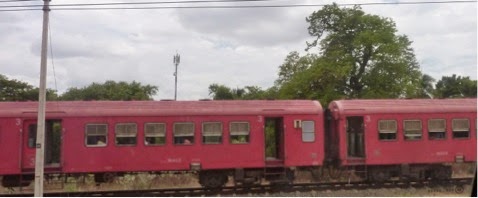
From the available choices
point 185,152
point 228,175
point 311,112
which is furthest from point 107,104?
point 311,112

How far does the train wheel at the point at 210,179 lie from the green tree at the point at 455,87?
762 centimetres

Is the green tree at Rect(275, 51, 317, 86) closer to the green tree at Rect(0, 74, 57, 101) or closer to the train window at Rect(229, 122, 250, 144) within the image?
the train window at Rect(229, 122, 250, 144)

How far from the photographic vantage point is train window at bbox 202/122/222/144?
12.6 metres

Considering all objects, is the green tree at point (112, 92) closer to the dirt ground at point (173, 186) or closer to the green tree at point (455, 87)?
the dirt ground at point (173, 186)

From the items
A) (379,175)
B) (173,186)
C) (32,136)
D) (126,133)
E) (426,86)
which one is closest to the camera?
(32,136)

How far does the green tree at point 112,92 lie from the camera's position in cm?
1303

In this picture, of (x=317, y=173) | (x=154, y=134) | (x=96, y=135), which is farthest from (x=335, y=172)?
(x=96, y=135)

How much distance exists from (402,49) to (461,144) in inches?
190

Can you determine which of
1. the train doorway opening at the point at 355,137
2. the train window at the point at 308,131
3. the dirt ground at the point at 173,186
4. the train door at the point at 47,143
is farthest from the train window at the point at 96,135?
the train doorway opening at the point at 355,137

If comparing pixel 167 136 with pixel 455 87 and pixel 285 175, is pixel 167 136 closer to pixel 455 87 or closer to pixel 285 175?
pixel 285 175

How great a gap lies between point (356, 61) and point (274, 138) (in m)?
4.95

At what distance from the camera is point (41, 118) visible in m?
10.3

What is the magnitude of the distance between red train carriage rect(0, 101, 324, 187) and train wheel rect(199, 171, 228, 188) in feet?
0.09

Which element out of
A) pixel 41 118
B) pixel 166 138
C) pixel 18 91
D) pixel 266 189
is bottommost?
pixel 266 189
